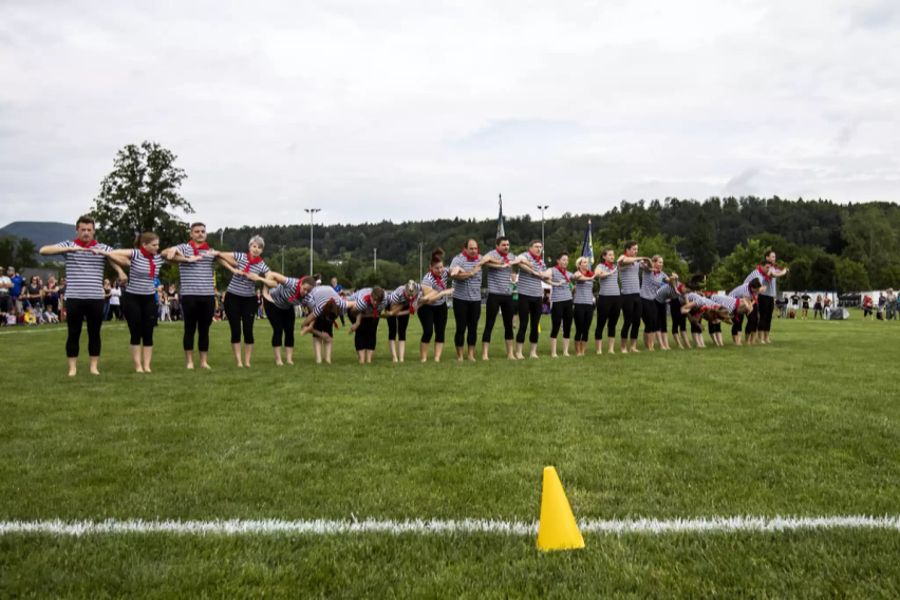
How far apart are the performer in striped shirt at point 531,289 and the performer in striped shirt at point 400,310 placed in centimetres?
204

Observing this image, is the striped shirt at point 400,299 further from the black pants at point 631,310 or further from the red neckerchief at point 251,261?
the black pants at point 631,310

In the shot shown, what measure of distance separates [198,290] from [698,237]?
4840 inches

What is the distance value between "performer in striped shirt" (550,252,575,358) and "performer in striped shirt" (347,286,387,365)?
341 cm

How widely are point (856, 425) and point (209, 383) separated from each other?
23.6ft

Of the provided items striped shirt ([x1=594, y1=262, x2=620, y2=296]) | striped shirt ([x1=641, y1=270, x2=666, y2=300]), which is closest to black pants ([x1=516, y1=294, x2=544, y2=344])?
striped shirt ([x1=594, y1=262, x2=620, y2=296])

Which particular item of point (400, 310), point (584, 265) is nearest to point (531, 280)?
point (584, 265)

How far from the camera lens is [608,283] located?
45.2 feet

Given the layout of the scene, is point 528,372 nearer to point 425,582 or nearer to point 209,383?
point 209,383

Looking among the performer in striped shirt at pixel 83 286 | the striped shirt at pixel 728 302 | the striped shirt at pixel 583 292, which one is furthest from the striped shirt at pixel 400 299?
the striped shirt at pixel 728 302

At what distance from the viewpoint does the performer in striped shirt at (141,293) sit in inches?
395

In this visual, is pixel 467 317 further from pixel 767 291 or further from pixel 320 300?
pixel 767 291

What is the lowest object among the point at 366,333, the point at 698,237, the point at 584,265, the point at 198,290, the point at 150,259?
the point at 366,333

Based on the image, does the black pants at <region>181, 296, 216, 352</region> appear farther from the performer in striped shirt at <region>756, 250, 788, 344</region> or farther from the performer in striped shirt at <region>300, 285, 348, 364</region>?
the performer in striped shirt at <region>756, 250, 788, 344</region>

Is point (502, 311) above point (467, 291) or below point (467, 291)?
below
